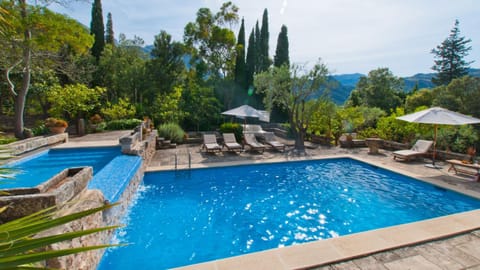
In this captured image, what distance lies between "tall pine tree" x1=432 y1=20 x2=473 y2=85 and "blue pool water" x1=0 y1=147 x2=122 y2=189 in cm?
3825

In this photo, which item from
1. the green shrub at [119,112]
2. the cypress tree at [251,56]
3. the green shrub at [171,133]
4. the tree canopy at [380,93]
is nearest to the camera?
the green shrub at [171,133]

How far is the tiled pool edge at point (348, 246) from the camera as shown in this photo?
3.07 m

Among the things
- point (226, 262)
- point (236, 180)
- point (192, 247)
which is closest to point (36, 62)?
point (236, 180)

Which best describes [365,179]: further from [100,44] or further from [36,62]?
[100,44]

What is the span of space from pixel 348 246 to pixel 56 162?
29.2 feet

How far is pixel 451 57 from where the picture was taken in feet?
96.9

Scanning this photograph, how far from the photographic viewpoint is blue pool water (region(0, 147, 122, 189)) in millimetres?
6199

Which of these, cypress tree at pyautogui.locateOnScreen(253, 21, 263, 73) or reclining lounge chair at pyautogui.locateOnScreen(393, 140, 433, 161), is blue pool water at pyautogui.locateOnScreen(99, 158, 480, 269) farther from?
cypress tree at pyautogui.locateOnScreen(253, 21, 263, 73)

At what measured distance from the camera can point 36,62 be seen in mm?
10773

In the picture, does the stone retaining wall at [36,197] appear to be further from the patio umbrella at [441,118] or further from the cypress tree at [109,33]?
the cypress tree at [109,33]

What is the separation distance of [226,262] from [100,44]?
22.0 metres

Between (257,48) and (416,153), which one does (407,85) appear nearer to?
(257,48)

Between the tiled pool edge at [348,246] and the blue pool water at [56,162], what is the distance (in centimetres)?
548

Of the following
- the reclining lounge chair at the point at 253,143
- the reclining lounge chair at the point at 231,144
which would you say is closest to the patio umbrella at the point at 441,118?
the reclining lounge chair at the point at 253,143
